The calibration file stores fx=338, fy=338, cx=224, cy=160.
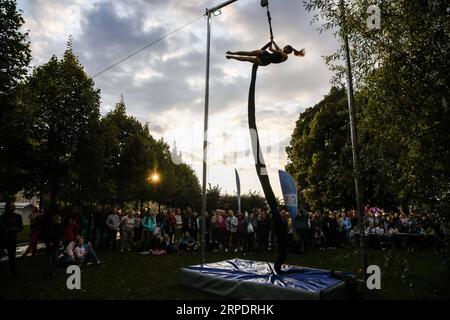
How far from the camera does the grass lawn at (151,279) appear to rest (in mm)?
6388

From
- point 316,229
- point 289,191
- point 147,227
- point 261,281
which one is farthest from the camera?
point 316,229

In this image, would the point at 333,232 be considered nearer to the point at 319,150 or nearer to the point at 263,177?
the point at 263,177

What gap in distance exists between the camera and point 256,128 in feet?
25.7

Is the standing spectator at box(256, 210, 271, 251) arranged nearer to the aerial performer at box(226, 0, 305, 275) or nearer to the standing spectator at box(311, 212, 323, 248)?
the standing spectator at box(311, 212, 323, 248)

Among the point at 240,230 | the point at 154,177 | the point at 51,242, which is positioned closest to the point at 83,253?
the point at 51,242

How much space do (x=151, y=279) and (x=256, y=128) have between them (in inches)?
178

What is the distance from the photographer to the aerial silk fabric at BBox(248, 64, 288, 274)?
24.4 ft

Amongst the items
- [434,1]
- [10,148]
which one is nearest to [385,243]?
[434,1]

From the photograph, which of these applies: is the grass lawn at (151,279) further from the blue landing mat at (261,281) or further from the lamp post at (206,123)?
the lamp post at (206,123)

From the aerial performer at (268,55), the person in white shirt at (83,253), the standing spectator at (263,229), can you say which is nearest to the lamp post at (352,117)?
the aerial performer at (268,55)

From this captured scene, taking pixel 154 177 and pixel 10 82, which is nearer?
pixel 10 82

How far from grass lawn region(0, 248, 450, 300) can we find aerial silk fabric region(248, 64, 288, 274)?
119cm

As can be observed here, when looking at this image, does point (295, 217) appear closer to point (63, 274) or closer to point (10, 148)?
point (63, 274)
